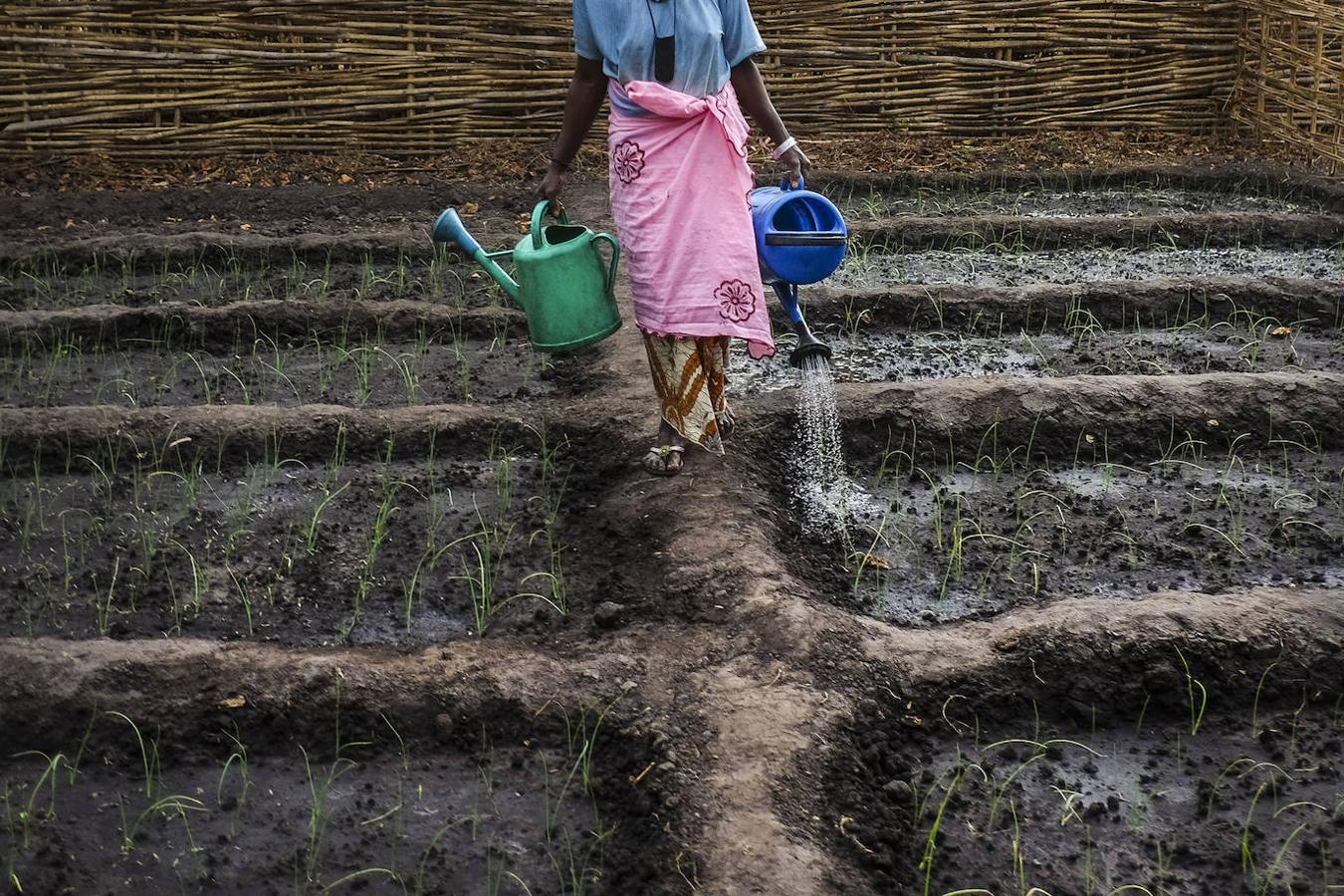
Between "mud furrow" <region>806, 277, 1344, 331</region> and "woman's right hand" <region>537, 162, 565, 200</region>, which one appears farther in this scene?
"mud furrow" <region>806, 277, 1344, 331</region>

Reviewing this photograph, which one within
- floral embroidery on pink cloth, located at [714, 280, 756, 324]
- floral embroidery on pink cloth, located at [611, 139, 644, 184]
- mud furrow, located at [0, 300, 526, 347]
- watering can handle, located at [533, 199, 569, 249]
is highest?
floral embroidery on pink cloth, located at [611, 139, 644, 184]

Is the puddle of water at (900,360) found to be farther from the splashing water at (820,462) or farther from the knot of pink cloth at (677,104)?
the knot of pink cloth at (677,104)

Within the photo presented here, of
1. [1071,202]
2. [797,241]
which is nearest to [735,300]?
[797,241]

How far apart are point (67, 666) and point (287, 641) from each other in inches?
18.1

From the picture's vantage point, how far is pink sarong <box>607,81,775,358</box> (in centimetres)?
327

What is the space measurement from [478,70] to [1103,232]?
337 cm

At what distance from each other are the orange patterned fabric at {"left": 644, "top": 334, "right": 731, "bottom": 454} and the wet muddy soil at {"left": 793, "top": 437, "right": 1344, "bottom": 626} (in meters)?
0.44

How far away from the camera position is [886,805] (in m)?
2.43

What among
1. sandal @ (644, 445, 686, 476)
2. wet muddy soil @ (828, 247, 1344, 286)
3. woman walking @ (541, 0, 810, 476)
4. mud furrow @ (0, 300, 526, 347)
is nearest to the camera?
woman walking @ (541, 0, 810, 476)

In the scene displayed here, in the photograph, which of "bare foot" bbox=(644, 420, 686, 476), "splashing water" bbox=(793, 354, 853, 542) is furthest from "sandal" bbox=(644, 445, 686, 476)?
"splashing water" bbox=(793, 354, 853, 542)

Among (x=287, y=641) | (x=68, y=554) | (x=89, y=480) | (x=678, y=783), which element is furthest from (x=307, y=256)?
(x=678, y=783)

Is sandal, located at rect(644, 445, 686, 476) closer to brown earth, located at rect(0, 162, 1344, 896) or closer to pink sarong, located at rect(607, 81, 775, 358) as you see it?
brown earth, located at rect(0, 162, 1344, 896)

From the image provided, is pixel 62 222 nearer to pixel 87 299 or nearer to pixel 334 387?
pixel 87 299

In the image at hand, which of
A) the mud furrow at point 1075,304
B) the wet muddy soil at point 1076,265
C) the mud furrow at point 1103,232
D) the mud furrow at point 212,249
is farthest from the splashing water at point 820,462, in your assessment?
the mud furrow at point 212,249
